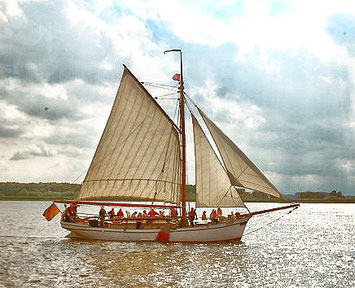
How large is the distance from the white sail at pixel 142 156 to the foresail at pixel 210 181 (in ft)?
7.10

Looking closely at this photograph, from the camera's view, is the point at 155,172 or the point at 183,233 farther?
Answer: the point at 155,172

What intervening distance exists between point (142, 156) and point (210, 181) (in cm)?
644

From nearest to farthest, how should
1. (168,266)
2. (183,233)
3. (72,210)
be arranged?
1. (168,266)
2. (183,233)
3. (72,210)

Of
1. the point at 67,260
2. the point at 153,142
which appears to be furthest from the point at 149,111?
the point at 67,260

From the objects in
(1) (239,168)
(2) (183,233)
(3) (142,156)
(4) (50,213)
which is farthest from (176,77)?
(4) (50,213)

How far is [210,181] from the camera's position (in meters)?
36.6

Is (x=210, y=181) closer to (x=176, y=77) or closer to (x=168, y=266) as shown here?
(x=176, y=77)

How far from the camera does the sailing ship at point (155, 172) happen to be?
35.9 m

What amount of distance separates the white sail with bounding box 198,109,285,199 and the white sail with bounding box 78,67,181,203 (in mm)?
4177

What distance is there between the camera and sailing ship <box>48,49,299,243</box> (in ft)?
118

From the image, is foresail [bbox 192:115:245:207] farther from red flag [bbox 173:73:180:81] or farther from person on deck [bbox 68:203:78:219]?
person on deck [bbox 68:203:78:219]

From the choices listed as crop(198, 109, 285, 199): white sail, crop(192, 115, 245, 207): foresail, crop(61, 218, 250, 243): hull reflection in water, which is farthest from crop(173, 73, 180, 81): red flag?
crop(61, 218, 250, 243): hull reflection in water

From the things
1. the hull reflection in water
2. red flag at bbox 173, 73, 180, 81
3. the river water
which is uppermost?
red flag at bbox 173, 73, 180, 81

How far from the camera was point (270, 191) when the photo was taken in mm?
33812
